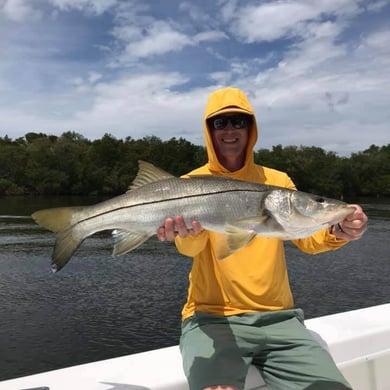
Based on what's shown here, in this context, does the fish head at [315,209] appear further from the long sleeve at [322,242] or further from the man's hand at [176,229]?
the man's hand at [176,229]

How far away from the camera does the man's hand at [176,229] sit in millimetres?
2879

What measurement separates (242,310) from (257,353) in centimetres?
30

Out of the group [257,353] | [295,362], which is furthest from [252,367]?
[295,362]

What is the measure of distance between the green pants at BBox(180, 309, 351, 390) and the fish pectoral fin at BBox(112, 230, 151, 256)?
73 centimetres

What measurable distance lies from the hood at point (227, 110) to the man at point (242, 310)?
1 cm

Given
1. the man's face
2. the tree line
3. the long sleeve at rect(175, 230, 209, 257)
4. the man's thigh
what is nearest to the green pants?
the man's thigh

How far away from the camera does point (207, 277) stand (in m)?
3.30

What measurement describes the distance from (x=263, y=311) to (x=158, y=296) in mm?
14742

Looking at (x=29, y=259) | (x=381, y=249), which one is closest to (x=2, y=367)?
(x=29, y=259)

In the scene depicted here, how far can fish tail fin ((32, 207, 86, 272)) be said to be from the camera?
2.84 metres

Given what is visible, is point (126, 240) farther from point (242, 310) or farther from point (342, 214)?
point (342, 214)

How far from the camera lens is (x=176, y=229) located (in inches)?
114

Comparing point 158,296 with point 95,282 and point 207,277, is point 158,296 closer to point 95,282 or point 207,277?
point 95,282

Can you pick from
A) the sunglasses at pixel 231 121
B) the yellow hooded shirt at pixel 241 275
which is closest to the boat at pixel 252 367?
the yellow hooded shirt at pixel 241 275
